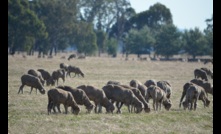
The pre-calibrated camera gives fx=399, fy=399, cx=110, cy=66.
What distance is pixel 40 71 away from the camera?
35281 mm

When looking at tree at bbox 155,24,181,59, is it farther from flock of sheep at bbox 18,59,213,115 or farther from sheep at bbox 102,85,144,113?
sheep at bbox 102,85,144,113

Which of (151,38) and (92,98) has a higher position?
(151,38)

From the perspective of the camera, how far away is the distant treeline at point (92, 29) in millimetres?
69375

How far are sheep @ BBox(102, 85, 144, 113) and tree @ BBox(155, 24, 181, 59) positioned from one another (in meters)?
71.2

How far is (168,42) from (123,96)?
72.1m

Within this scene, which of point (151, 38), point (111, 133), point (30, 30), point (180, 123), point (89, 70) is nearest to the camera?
point (111, 133)

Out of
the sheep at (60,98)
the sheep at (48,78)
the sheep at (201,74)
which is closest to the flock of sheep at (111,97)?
the sheep at (60,98)

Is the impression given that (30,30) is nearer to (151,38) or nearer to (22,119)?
(151,38)

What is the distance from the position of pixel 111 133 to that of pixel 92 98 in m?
6.07

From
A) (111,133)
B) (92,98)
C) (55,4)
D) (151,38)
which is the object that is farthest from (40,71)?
(151,38)

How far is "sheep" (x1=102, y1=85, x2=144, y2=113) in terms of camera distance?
71.3ft

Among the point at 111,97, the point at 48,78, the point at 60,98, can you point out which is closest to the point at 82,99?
the point at 60,98

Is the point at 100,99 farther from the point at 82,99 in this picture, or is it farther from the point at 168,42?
the point at 168,42

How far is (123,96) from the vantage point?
2202 cm
